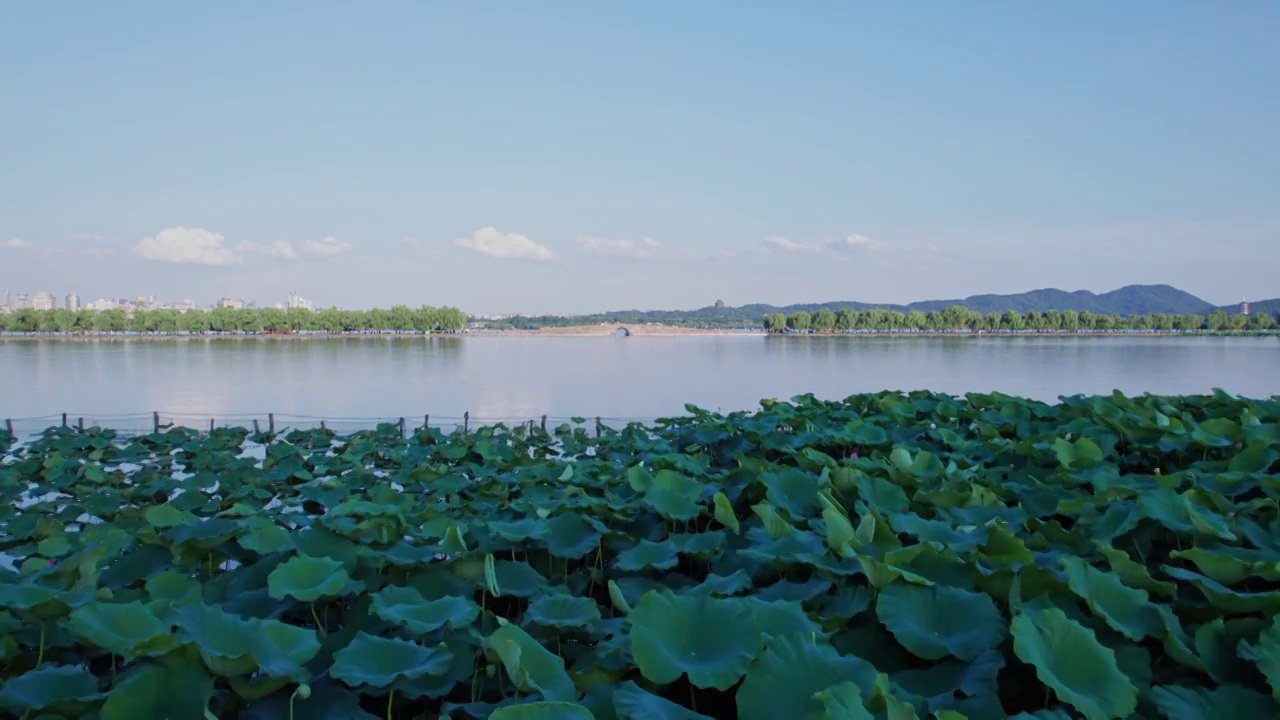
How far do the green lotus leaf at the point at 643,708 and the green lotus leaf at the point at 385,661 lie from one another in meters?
0.41

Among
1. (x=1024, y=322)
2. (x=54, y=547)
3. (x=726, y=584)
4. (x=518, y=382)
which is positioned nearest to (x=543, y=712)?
(x=726, y=584)

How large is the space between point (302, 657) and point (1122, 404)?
572 centimetres

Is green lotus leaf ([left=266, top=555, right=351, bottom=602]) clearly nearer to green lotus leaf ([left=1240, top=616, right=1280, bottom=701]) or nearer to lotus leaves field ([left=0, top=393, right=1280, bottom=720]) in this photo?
lotus leaves field ([left=0, top=393, right=1280, bottom=720])

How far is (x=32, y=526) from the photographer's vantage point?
12.1ft

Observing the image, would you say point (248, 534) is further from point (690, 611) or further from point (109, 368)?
point (109, 368)

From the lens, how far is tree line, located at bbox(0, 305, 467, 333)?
72000mm

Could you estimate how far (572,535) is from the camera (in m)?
2.52

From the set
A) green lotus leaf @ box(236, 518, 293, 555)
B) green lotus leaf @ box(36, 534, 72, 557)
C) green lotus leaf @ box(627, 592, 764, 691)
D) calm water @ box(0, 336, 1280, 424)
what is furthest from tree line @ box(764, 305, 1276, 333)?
green lotus leaf @ box(627, 592, 764, 691)

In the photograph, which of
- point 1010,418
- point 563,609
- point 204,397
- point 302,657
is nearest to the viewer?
point 302,657

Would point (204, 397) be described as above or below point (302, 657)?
below

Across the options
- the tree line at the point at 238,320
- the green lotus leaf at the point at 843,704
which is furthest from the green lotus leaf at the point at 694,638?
the tree line at the point at 238,320

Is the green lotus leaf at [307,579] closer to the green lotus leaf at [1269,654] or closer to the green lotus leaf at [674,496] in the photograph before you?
the green lotus leaf at [674,496]

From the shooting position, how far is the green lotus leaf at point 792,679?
49.6 inches

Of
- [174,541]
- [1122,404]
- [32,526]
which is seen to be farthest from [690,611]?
[1122,404]
